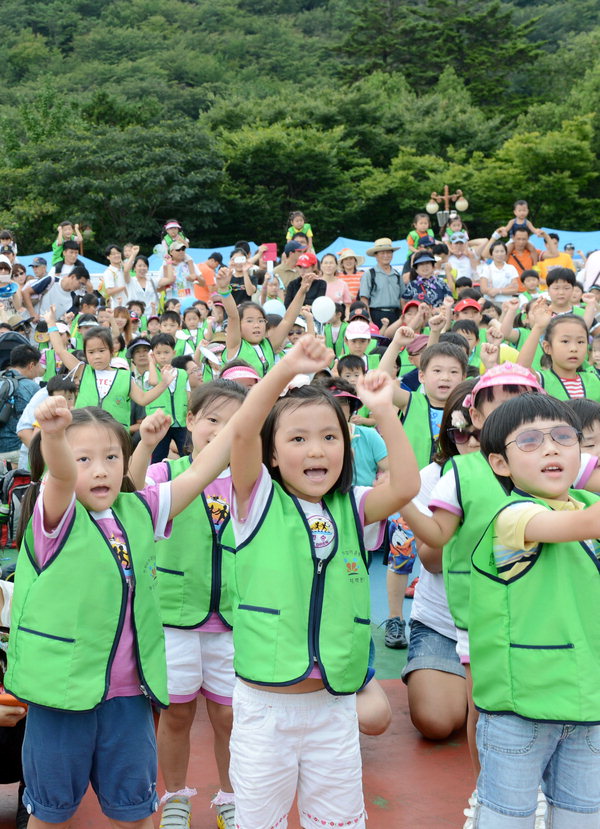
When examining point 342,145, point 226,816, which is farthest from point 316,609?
point 342,145

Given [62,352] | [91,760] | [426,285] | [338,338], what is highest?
[426,285]

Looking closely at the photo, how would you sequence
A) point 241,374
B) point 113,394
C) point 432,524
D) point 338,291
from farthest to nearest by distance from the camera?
point 338,291 < point 113,394 < point 241,374 < point 432,524

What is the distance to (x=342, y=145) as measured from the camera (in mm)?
27312

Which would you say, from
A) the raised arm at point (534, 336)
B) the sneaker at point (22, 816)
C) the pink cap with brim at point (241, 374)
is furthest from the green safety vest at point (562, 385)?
the sneaker at point (22, 816)

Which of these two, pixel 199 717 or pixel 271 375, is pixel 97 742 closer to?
pixel 271 375

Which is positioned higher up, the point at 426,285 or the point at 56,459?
the point at 426,285

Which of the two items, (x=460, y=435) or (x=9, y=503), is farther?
(x=9, y=503)

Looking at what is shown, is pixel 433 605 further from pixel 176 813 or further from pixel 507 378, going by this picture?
pixel 176 813

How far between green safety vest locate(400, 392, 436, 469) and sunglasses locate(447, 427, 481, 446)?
1342 millimetres

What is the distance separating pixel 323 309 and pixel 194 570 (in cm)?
549

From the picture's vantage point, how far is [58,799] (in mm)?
2549

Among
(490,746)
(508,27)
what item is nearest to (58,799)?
(490,746)

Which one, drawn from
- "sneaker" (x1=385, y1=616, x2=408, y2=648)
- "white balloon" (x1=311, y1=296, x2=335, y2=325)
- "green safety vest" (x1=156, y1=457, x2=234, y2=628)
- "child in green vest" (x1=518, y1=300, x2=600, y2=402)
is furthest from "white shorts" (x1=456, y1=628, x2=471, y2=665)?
"white balloon" (x1=311, y1=296, x2=335, y2=325)

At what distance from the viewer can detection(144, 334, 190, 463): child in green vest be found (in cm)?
774
